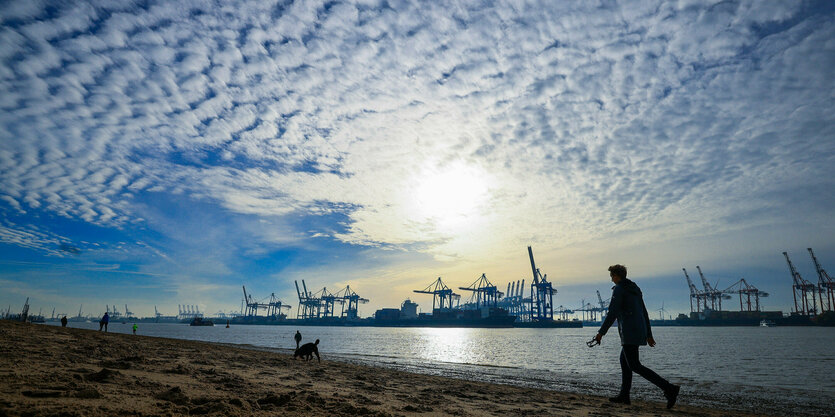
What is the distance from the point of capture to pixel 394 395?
280 inches

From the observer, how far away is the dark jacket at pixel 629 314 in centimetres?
623

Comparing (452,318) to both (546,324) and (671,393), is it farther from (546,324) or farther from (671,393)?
(671,393)

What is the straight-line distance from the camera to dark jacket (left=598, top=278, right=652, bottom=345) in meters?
6.23

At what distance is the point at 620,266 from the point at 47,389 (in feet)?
25.2

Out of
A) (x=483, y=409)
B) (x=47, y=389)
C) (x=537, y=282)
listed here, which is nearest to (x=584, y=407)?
(x=483, y=409)

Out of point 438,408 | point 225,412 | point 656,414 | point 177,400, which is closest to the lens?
point 225,412

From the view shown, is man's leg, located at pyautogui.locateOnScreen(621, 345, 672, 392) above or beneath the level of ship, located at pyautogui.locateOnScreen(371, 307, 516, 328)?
above

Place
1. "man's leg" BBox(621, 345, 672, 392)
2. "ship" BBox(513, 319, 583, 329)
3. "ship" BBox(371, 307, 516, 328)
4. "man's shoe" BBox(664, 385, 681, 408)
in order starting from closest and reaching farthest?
"man's leg" BBox(621, 345, 672, 392) < "man's shoe" BBox(664, 385, 681, 408) < "ship" BBox(371, 307, 516, 328) < "ship" BBox(513, 319, 583, 329)

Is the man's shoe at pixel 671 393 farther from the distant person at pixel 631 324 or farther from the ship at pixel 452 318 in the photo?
the ship at pixel 452 318

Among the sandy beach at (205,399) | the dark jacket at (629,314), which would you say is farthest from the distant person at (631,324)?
the sandy beach at (205,399)

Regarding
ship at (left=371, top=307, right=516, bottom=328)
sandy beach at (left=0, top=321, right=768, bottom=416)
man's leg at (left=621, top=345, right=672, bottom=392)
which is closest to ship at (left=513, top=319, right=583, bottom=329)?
ship at (left=371, top=307, right=516, bottom=328)

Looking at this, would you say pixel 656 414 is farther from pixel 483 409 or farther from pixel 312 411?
pixel 312 411

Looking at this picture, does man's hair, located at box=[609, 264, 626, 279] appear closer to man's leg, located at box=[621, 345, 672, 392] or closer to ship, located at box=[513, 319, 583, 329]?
man's leg, located at box=[621, 345, 672, 392]

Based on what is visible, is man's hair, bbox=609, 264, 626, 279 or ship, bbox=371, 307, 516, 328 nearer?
man's hair, bbox=609, 264, 626, 279
